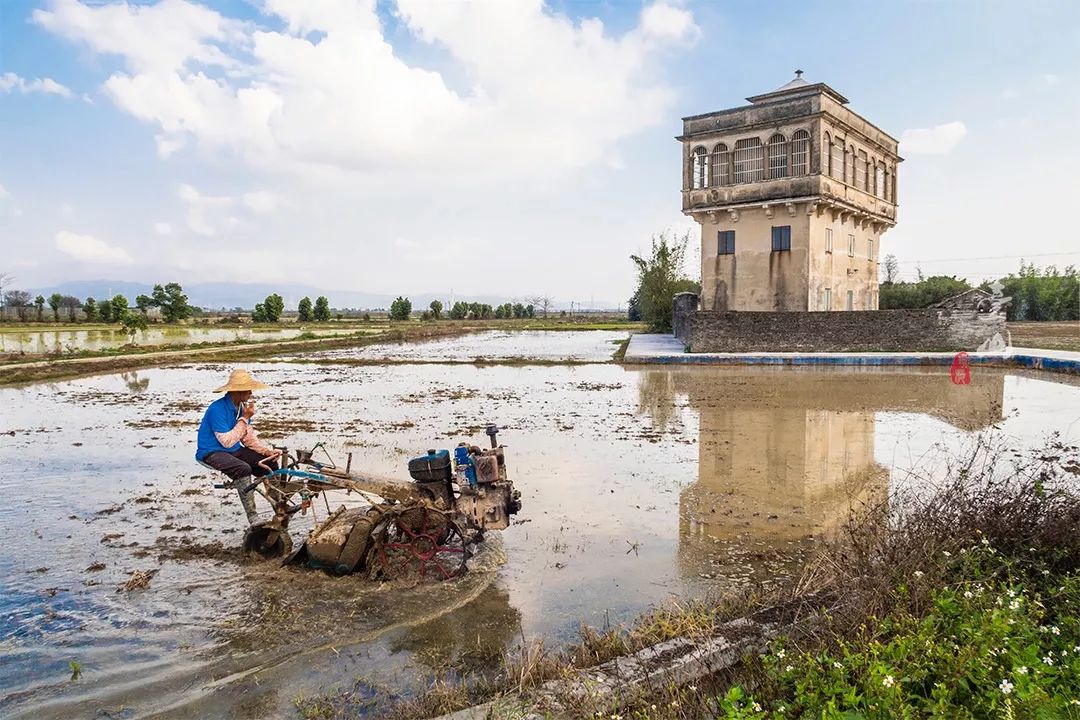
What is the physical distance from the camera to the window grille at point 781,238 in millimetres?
27672

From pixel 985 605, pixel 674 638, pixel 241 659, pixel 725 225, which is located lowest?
pixel 241 659

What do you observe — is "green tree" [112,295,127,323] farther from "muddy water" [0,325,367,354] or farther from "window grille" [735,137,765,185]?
"window grille" [735,137,765,185]

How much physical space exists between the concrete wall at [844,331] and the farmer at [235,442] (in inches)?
848

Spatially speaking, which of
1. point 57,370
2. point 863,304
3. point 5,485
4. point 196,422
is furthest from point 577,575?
point 863,304

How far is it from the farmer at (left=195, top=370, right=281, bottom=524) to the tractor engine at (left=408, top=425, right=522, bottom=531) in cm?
151

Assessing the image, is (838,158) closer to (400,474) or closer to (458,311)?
(400,474)

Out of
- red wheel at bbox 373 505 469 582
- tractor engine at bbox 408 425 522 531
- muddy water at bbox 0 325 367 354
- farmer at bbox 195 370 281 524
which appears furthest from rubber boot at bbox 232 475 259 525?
muddy water at bbox 0 325 367 354

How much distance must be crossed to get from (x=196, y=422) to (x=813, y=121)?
934 inches

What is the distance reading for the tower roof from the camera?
2755 centimetres

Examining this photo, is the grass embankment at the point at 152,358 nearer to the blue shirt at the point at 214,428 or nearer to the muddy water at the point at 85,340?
the muddy water at the point at 85,340

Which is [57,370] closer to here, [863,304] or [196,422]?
[196,422]

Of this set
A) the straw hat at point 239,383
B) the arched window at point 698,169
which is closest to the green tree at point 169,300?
the arched window at point 698,169

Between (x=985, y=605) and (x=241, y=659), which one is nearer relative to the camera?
(x=985, y=605)

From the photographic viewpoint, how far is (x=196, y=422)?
13633 millimetres
